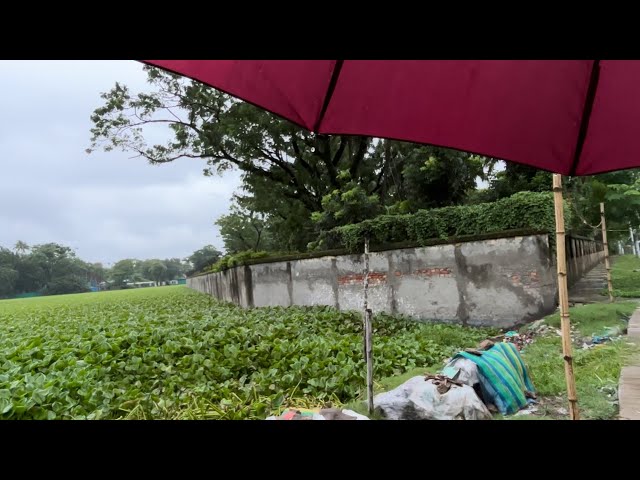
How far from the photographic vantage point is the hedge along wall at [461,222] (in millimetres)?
5445

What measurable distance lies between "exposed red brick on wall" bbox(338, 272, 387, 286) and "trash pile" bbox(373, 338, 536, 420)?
3.38 m

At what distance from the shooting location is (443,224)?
627 centimetres

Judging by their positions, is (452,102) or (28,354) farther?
(28,354)

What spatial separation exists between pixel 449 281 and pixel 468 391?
3617 mm

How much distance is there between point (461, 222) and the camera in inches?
242

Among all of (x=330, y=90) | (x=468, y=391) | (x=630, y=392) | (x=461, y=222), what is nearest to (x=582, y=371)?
(x=630, y=392)

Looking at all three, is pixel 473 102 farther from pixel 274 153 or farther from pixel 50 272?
pixel 50 272

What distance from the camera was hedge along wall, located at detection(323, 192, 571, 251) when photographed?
5.45 meters

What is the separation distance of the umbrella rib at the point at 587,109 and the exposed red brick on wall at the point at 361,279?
17.2 ft

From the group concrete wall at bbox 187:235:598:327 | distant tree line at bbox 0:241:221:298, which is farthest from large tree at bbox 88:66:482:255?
distant tree line at bbox 0:241:221:298
